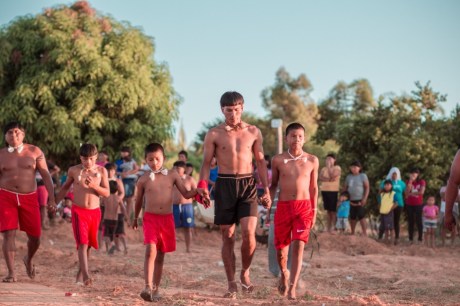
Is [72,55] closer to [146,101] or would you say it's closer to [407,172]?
[146,101]

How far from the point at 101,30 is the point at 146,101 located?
293 cm

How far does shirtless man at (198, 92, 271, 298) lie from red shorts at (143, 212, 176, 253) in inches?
21.6

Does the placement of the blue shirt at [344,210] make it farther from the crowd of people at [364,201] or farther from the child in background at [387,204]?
the child in background at [387,204]

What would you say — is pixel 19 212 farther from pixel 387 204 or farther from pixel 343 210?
pixel 387 204

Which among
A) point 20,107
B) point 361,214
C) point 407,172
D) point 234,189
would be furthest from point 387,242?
point 20,107

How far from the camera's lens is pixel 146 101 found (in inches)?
914

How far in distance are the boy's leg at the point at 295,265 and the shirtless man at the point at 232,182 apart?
53 cm

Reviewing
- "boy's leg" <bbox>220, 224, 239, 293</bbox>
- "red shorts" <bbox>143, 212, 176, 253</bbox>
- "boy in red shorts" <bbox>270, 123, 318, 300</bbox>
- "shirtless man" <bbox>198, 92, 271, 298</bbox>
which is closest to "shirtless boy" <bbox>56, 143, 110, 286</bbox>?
"red shorts" <bbox>143, 212, 176, 253</bbox>

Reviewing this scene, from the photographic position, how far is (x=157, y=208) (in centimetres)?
762

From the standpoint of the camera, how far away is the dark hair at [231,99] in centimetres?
766

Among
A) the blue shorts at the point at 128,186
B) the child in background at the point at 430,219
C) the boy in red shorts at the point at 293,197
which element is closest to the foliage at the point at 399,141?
the child in background at the point at 430,219

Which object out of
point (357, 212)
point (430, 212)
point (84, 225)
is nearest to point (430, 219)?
point (430, 212)

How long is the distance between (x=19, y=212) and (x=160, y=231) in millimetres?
2397

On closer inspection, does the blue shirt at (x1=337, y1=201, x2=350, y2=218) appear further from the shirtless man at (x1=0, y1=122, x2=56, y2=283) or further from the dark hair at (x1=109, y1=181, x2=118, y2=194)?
the shirtless man at (x1=0, y1=122, x2=56, y2=283)
